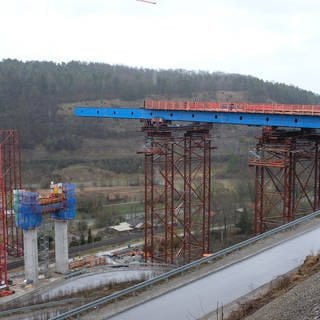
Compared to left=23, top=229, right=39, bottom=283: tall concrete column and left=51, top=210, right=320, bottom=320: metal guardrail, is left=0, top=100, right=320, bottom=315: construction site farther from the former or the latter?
left=51, top=210, right=320, bottom=320: metal guardrail

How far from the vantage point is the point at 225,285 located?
24.0ft

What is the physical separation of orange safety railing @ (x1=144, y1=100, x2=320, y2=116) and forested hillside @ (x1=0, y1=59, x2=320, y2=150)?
98.7 ft

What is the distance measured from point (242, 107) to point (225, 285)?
9.48 metres

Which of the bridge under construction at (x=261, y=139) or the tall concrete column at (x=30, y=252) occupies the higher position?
the bridge under construction at (x=261, y=139)

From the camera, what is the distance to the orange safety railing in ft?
47.0

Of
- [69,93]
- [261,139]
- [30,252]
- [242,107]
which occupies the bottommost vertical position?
[30,252]

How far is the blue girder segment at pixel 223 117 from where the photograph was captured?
14297mm

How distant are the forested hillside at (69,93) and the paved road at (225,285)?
39.7m

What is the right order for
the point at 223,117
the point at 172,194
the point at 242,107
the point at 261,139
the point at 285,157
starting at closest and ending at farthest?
the point at 285,157 → the point at 261,139 → the point at 242,107 → the point at 223,117 → the point at 172,194

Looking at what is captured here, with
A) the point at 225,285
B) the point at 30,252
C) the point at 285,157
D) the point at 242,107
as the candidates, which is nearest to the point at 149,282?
the point at 225,285

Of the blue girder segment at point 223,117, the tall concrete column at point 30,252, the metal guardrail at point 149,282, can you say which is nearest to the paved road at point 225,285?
the metal guardrail at point 149,282

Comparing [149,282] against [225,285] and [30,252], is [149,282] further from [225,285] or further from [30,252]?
[30,252]

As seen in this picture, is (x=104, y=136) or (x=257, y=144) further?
(x=104, y=136)

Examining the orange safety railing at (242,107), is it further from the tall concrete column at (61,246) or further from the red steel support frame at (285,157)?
A: the tall concrete column at (61,246)
